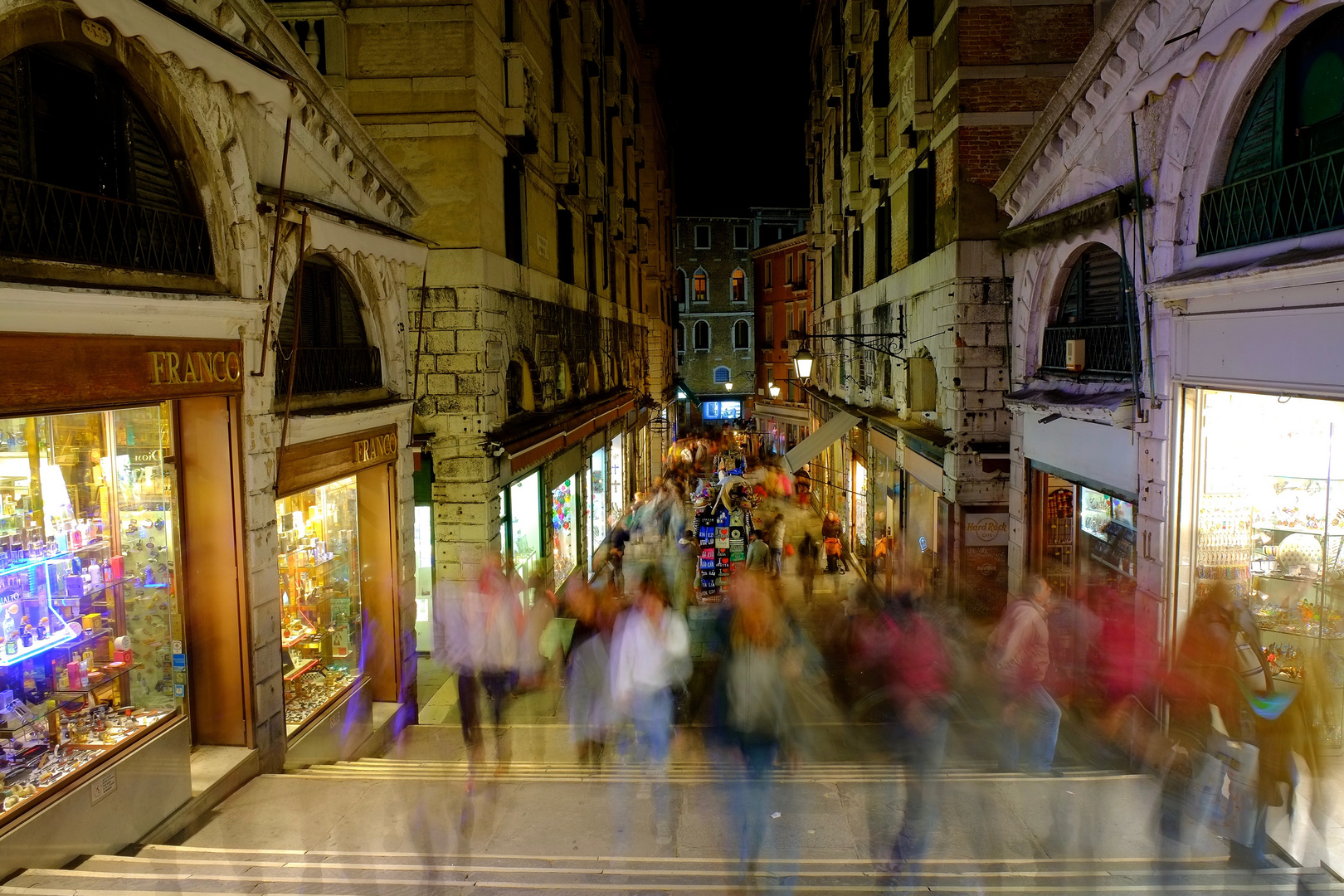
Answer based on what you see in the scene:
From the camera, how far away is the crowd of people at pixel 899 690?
6.12m

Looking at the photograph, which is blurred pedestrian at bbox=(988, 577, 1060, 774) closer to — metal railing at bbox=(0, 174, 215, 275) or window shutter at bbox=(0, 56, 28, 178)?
metal railing at bbox=(0, 174, 215, 275)

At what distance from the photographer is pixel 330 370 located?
8.46m

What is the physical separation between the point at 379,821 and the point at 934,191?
12.4 meters

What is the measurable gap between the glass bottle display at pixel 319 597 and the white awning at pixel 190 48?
3410 millimetres

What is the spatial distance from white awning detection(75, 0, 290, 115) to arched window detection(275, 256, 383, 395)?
1.44 meters

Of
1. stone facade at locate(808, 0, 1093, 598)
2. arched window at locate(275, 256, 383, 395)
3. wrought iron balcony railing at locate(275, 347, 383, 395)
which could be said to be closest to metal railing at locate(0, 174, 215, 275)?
arched window at locate(275, 256, 383, 395)

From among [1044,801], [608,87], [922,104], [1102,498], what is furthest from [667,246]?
[1044,801]

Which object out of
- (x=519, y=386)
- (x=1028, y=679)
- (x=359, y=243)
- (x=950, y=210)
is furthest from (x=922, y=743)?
(x=519, y=386)

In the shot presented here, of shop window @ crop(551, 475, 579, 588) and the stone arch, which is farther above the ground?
the stone arch

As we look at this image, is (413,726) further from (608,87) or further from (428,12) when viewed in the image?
(608,87)

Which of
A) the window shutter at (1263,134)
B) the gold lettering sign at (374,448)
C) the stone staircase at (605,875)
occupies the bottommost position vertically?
the stone staircase at (605,875)

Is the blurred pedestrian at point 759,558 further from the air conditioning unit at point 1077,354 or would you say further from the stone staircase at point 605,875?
the stone staircase at point 605,875

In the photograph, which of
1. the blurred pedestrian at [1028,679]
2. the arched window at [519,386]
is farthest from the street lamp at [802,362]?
the blurred pedestrian at [1028,679]

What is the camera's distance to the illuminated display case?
198 inches
